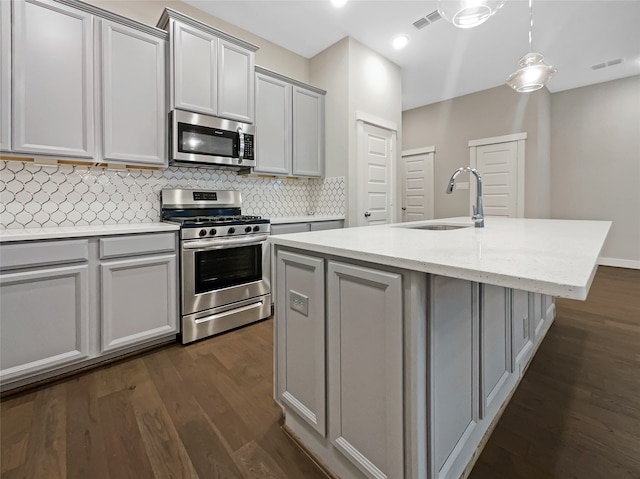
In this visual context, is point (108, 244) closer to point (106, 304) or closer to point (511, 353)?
point (106, 304)

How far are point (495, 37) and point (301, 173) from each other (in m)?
2.77

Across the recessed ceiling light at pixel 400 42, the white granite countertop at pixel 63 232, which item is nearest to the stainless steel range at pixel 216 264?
the white granite countertop at pixel 63 232

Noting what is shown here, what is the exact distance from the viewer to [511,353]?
5.51 feet

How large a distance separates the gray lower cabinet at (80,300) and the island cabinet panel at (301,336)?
1294mm

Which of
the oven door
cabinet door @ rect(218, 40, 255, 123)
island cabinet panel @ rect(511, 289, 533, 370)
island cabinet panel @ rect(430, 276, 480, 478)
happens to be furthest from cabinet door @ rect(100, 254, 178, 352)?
island cabinet panel @ rect(511, 289, 533, 370)

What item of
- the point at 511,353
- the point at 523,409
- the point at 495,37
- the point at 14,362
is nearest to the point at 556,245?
the point at 511,353

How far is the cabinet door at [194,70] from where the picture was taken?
8.37ft

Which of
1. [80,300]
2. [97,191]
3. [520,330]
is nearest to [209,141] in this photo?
[97,191]

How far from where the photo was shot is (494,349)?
1.49m

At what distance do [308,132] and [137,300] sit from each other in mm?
2582

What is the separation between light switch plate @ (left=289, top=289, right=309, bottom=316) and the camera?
1.33m

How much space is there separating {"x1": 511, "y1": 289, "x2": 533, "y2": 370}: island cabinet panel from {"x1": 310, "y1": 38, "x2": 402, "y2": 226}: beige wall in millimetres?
2068

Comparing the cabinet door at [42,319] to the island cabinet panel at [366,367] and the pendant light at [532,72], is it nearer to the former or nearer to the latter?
the island cabinet panel at [366,367]

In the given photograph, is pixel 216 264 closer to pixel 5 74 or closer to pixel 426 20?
pixel 5 74
